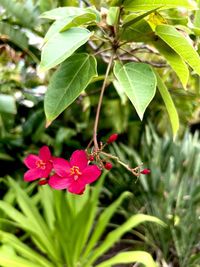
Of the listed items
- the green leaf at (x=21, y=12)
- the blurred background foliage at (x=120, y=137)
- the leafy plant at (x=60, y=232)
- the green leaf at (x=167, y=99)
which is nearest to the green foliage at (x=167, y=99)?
the green leaf at (x=167, y=99)

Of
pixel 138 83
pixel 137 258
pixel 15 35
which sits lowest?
pixel 137 258

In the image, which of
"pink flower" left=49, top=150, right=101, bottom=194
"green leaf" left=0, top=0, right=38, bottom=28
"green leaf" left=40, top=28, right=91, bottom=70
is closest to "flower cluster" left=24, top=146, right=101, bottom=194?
"pink flower" left=49, top=150, right=101, bottom=194

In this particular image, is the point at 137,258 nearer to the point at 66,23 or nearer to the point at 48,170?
A: the point at 48,170

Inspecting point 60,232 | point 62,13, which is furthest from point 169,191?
point 62,13

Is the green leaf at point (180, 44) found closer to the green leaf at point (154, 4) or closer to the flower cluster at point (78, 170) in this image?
the green leaf at point (154, 4)

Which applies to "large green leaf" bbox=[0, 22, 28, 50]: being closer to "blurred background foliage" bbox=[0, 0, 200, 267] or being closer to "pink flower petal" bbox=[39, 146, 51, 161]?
"blurred background foliage" bbox=[0, 0, 200, 267]

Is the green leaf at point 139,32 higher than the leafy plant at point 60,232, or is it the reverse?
the green leaf at point 139,32

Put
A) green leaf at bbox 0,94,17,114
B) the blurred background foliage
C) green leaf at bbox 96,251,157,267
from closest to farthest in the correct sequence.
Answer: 1. green leaf at bbox 96,251,157,267
2. green leaf at bbox 0,94,17,114
3. the blurred background foliage
